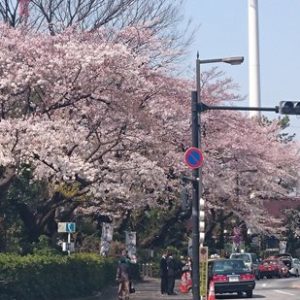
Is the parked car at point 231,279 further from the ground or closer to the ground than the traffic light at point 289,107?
closer to the ground

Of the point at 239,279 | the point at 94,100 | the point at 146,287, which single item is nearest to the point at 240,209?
the point at 146,287

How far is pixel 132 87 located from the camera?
28.2m

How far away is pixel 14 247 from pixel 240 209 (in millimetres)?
22217

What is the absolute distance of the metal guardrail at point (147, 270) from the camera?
49.1 meters

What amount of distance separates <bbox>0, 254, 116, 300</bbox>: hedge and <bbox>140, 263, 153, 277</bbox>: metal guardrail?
15.8 metres

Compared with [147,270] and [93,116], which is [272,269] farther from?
[93,116]

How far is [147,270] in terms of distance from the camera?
50156 millimetres

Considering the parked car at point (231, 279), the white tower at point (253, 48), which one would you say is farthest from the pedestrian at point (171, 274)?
the white tower at point (253, 48)

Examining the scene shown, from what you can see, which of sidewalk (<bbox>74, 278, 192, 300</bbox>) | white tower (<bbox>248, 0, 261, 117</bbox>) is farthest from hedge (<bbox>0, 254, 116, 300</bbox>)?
white tower (<bbox>248, 0, 261, 117</bbox>)

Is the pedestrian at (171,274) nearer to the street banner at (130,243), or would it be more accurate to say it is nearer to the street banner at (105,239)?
the street banner at (105,239)

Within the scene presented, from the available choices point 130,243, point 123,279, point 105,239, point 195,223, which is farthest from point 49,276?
point 130,243

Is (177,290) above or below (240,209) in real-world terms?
below

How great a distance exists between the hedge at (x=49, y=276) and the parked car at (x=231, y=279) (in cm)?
452

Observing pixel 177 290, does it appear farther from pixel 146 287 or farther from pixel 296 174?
pixel 296 174
